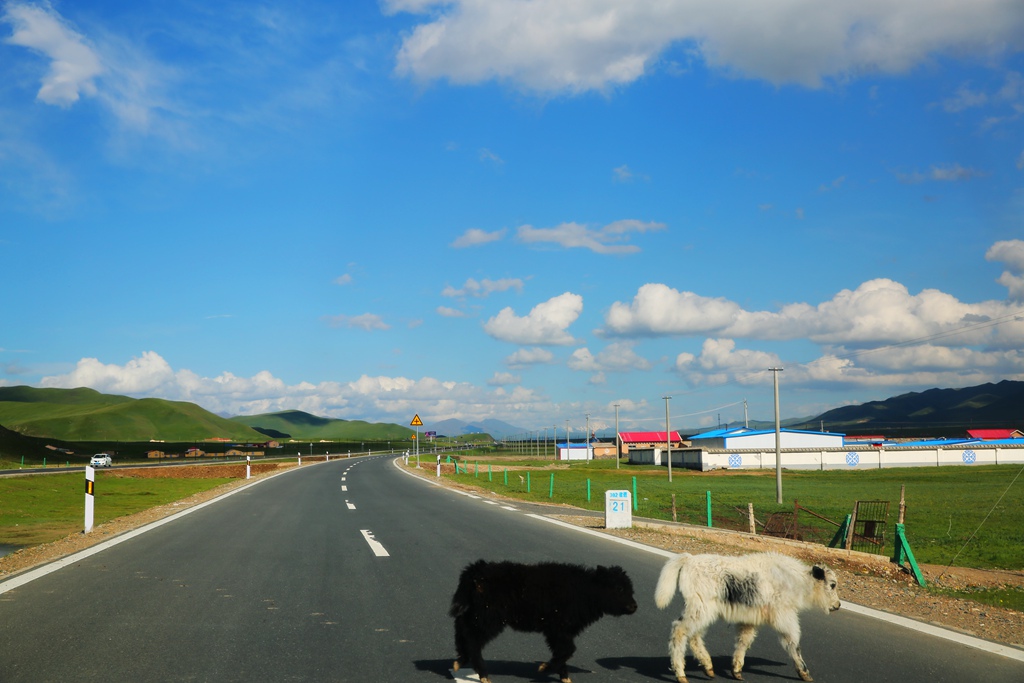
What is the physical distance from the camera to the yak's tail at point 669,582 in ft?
19.8

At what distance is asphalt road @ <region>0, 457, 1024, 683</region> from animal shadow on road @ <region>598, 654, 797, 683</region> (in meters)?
0.02

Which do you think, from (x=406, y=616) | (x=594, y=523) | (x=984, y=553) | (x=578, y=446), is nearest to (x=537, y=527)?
(x=594, y=523)

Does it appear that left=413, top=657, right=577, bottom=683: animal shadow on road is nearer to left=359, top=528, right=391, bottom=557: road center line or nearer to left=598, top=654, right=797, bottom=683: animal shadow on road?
left=598, top=654, right=797, bottom=683: animal shadow on road

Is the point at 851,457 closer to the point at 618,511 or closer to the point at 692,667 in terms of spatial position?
the point at 618,511

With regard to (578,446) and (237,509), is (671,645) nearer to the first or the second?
(237,509)

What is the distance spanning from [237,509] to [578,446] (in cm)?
12864

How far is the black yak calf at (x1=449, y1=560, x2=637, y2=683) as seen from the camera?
5695 millimetres

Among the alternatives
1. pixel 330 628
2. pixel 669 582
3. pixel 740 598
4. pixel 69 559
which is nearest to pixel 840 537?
pixel 740 598

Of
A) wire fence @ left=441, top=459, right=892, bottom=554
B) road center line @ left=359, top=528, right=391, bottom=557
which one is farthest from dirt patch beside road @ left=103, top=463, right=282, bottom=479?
road center line @ left=359, top=528, right=391, bottom=557

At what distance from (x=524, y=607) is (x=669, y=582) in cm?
124

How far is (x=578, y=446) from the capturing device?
148 metres

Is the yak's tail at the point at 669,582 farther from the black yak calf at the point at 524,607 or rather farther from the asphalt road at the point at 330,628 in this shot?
the asphalt road at the point at 330,628

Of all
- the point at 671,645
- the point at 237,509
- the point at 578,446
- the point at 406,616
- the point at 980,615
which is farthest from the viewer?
the point at 578,446

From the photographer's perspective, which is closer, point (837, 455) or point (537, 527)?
point (537, 527)
